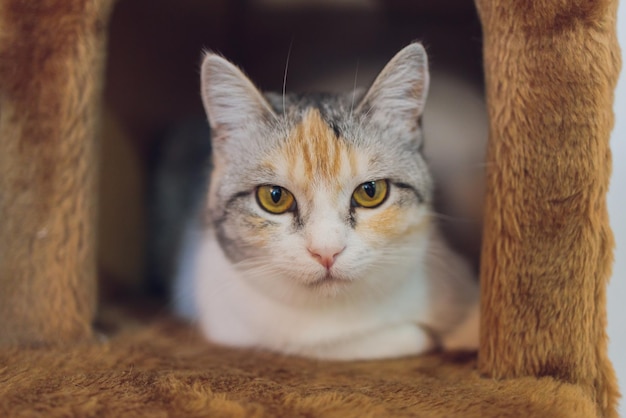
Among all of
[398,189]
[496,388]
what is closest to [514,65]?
[398,189]

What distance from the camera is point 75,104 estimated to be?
1254 mm

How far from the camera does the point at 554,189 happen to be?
110cm

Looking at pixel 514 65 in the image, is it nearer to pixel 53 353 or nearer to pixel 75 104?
pixel 75 104

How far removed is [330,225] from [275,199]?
0.53ft

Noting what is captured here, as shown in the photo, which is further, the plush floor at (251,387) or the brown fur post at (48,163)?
the brown fur post at (48,163)

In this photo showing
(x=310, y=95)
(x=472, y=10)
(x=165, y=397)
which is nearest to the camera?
(x=165, y=397)

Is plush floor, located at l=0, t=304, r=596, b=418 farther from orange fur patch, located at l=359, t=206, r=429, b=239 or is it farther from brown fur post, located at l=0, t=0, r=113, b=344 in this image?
orange fur patch, located at l=359, t=206, r=429, b=239

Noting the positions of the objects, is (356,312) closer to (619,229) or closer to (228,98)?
(228,98)

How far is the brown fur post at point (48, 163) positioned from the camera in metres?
1.23

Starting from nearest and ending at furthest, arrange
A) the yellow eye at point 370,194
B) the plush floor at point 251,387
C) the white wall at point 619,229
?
the plush floor at point 251,387, the yellow eye at point 370,194, the white wall at point 619,229

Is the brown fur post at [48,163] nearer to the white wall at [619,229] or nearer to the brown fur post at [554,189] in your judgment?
the brown fur post at [554,189]

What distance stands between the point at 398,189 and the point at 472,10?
90cm

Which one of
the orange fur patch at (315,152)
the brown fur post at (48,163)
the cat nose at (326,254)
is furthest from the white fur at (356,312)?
the brown fur post at (48,163)

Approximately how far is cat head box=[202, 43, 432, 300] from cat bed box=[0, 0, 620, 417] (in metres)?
0.18
